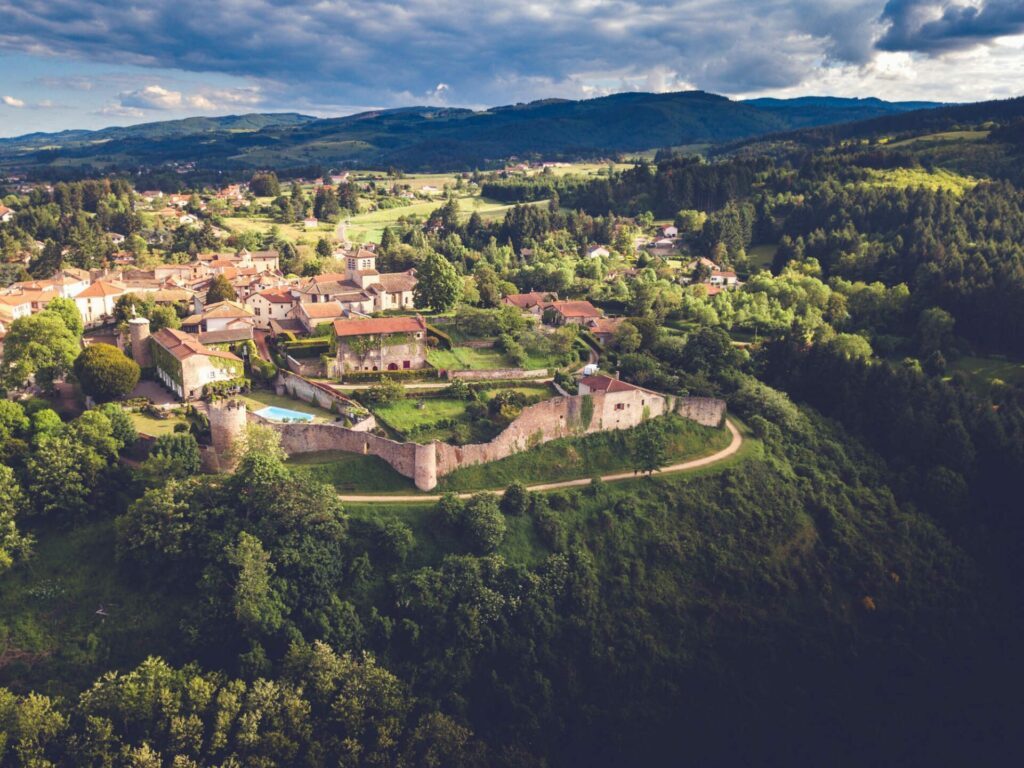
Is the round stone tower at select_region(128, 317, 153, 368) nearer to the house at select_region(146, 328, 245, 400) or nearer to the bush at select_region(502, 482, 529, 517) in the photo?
the house at select_region(146, 328, 245, 400)

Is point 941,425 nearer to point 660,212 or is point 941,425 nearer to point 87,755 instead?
point 87,755

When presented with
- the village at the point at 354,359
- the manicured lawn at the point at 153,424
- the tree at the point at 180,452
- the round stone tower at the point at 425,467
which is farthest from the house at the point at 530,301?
the tree at the point at 180,452

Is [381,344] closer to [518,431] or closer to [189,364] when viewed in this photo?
[189,364]

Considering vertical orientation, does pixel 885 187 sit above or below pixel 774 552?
above

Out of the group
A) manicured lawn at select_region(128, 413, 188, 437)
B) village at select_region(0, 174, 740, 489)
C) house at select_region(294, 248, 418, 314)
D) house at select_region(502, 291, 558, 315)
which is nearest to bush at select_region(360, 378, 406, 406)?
village at select_region(0, 174, 740, 489)

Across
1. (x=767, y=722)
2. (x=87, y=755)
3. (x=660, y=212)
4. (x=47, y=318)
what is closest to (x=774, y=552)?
(x=767, y=722)

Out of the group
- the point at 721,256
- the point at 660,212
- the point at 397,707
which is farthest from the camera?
the point at 660,212

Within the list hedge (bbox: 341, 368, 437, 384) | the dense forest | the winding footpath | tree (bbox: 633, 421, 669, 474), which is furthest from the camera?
hedge (bbox: 341, 368, 437, 384)
